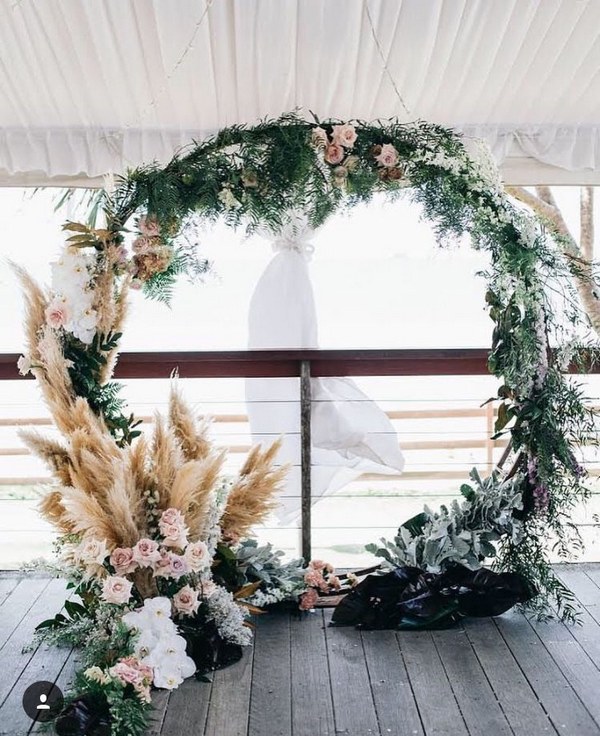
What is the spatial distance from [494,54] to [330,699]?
110 inches

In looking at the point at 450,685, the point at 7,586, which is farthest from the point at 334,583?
the point at 7,586

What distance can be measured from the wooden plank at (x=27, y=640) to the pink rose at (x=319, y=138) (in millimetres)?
1794

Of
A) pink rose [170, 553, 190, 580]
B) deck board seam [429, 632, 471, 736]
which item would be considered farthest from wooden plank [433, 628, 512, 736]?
pink rose [170, 553, 190, 580]

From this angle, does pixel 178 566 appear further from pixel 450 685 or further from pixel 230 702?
pixel 450 685

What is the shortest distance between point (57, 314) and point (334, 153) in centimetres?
103

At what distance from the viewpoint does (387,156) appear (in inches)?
115

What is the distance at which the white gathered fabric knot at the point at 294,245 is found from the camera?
4262mm

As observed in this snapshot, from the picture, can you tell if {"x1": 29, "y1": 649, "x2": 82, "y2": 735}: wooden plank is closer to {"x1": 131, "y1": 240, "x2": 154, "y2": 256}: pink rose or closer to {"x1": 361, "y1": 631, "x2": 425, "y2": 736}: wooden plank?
{"x1": 361, "y1": 631, "x2": 425, "y2": 736}: wooden plank

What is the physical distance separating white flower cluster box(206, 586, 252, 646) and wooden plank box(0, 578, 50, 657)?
2.14 feet

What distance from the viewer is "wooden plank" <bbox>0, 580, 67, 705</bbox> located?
8.22 ft

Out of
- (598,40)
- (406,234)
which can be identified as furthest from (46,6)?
(406,234)

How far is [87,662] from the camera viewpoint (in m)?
2.43

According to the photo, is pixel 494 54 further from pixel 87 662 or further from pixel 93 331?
pixel 87 662

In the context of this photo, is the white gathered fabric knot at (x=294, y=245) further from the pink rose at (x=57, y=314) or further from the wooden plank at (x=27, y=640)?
the wooden plank at (x=27, y=640)
